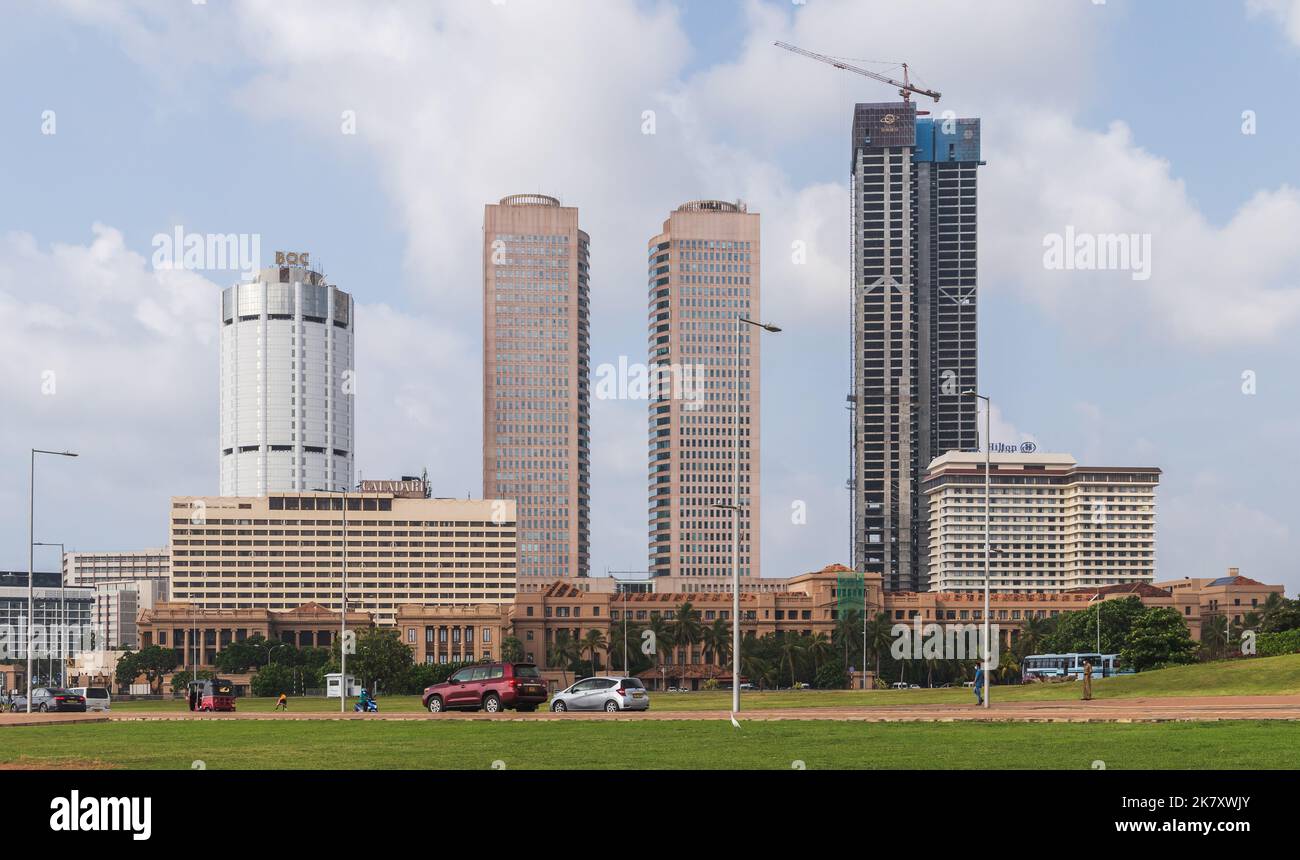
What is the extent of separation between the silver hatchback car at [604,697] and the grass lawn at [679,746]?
12078 millimetres

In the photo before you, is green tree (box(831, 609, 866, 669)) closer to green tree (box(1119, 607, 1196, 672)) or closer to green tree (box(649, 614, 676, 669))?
green tree (box(649, 614, 676, 669))

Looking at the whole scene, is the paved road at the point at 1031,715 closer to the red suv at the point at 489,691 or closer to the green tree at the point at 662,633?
the red suv at the point at 489,691

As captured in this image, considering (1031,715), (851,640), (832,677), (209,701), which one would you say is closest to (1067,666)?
(832,677)

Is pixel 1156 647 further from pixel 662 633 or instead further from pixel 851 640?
pixel 662 633

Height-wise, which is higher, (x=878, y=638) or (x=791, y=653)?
(x=878, y=638)

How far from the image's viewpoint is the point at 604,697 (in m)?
53.0

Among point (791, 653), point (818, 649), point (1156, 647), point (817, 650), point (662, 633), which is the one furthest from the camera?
point (662, 633)

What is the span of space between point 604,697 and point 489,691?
423 cm

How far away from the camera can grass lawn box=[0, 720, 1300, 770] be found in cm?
2433

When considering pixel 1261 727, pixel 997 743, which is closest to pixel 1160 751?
pixel 997 743

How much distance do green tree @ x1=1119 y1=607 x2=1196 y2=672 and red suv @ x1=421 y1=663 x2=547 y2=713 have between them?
60.0 metres

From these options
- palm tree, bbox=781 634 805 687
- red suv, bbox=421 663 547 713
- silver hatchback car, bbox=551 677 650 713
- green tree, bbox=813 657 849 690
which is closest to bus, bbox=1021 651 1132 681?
green tree, bbox=813 657 849 690

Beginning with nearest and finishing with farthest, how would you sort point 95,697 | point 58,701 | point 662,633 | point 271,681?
point 58,701 → point 95,697 → point 271,681 → point 662,633

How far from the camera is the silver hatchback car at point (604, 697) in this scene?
52719 mm
